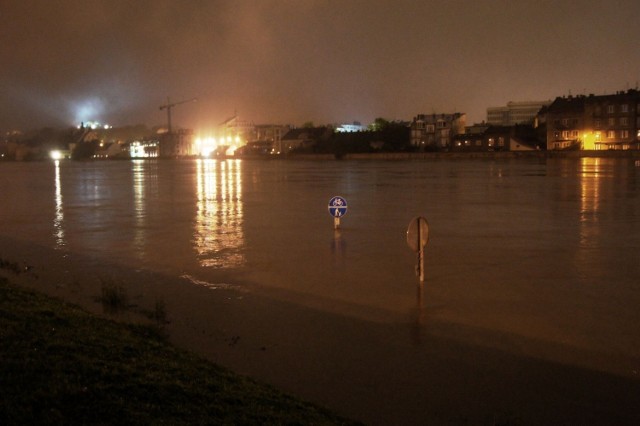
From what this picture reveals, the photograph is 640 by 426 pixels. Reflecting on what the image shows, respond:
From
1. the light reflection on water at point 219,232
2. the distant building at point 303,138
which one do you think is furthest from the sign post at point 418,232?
the distant building at point 303,138

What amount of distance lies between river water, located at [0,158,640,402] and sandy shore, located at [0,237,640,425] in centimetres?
58

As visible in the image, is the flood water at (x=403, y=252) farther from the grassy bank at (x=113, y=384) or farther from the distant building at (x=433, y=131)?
the distant building at (x=433, y=131)

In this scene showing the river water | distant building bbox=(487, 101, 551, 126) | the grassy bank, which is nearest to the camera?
the grassy bank

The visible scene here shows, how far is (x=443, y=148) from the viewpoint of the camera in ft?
333

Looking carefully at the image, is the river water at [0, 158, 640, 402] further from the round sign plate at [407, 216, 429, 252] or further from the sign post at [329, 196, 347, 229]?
the round sign plate at [407, 216, 429, 252]

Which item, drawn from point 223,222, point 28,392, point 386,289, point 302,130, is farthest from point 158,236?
point 302,130

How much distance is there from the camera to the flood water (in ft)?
27.4

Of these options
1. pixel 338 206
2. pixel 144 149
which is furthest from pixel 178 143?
pixel 338 206

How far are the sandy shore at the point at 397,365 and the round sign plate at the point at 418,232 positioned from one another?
1.55m

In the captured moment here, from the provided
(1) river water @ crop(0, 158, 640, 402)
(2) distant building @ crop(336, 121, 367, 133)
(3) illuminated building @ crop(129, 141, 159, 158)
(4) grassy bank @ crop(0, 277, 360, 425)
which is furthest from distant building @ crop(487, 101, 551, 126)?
(4) grassy bank @ crop(0, 277, 360, 425)

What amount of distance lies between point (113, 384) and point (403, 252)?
908 cm

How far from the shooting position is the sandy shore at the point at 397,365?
17.9ft

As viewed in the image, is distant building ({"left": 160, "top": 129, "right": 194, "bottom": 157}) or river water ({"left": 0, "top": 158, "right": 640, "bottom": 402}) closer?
river water ({"left": 0, "top": 158, "right": 640, "bottom": 402})

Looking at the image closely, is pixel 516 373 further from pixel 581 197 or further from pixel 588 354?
pixel 581 197
